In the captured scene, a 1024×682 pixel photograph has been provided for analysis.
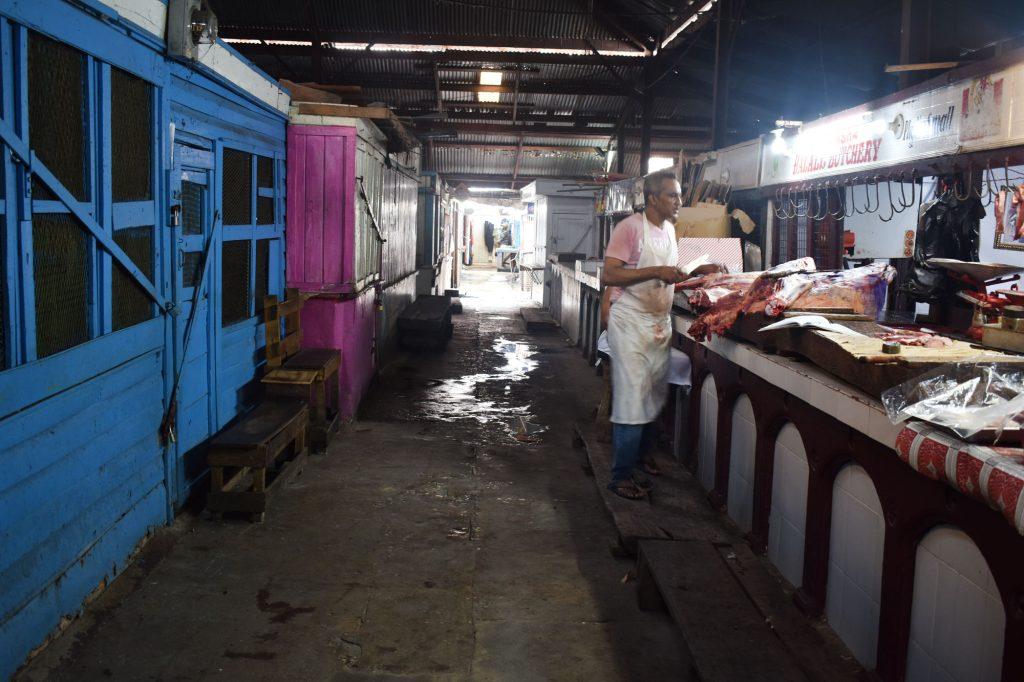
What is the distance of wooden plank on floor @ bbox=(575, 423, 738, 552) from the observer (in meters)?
4.79

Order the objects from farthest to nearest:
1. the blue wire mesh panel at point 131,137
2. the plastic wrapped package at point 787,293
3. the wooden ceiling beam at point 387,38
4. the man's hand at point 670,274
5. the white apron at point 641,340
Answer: the wooden ceiling beam at point 387,38 < the white apron at point 641,340 < the man's hand at point 670,274 < the plastic wrapped package at point 787,293 < the blue wire mesh panel at point 131,137

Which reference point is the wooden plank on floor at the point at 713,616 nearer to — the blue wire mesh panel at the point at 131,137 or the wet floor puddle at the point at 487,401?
the blue wire mesh panel at the point at 131,137

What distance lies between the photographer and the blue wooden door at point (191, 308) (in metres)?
5.48

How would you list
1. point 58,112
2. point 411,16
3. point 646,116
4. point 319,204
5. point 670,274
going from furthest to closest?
1. point 646,116
2. point 411,16
3. point 319,204
4. point 670,274
5. point 58,112

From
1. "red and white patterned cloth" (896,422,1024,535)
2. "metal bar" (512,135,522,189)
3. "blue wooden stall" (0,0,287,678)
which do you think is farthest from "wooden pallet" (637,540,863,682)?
"metal bar" (512,135,522,189)

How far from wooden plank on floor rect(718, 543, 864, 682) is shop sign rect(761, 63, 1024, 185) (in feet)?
9.44

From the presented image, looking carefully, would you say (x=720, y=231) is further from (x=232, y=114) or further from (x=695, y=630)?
(x=695, y=630)

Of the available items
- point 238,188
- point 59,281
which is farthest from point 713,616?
point 238,188

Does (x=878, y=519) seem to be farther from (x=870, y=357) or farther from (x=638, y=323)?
(x=638, y=323)

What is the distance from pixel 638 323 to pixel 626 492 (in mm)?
1120

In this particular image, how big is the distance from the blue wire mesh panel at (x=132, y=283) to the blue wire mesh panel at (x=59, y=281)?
33 centimetres

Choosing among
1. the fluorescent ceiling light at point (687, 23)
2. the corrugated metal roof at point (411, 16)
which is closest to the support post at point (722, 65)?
the fluorescent ceiling light at point (687, 23)

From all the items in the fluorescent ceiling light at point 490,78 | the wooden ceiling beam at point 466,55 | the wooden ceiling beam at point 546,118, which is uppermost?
the wooden ceiling beam at point 466,55

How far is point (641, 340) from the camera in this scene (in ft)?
17.8
